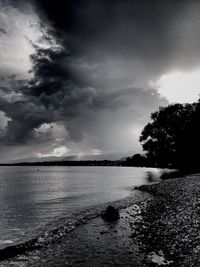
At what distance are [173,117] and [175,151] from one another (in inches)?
468

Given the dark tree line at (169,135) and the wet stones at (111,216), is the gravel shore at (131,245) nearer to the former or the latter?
the wet stones at (111,216)

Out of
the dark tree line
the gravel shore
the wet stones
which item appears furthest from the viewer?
the dark tree line

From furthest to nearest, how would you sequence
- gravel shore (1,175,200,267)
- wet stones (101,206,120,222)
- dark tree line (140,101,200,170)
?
dark tree line (140,101,200,170)
wet stones (101,206,120,222)
gravel shore (1,175,200,267)

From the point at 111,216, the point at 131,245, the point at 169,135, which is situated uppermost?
the point at 169,135

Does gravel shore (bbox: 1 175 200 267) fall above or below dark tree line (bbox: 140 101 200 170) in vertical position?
below

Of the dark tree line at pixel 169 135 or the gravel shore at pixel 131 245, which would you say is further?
the dark tree line at pixel 169 135

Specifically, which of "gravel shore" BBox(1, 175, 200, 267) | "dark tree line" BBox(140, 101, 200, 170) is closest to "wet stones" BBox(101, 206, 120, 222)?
"gravel shore" BBox(1, 175, 200, 267)

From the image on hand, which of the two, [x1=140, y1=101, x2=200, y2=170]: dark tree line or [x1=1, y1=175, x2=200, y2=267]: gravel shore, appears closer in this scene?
[x1=1, y1=175, x2=200, y2=267]: gravel shore

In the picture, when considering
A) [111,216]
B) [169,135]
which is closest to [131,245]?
[111,216]

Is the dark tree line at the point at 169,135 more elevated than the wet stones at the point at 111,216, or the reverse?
the dark tree line at the point at 169,135

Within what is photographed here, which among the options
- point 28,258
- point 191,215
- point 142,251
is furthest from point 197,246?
point 28,258

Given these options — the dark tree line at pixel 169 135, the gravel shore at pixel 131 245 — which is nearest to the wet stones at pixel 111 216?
the gravel shore at pixel 131 245

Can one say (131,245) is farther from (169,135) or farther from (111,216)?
(169,135)

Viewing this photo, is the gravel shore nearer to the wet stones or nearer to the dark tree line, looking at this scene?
the wet stones
